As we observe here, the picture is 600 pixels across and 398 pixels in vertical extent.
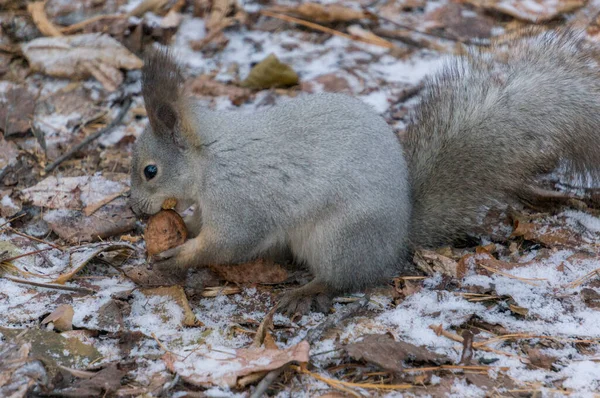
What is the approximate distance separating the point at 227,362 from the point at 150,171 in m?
0.82

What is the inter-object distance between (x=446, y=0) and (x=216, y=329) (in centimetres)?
323

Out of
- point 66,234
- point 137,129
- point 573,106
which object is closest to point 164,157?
point 66,234

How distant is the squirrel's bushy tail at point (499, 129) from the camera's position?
8.29 ft

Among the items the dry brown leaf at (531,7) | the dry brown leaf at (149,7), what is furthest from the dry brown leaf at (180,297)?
the dry brown leaf at (531,7)

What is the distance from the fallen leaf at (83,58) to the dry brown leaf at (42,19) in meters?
0.13

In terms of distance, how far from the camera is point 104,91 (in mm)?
3820

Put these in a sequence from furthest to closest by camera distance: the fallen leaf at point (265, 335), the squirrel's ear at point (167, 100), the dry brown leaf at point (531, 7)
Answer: the dry brown leaf at point (531, 7) < the squirrel's ear at point (167, 100) < the fallen leaf at point (265, 335)

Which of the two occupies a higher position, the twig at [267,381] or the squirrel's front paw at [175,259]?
the squirrel's front paw at [175,259]

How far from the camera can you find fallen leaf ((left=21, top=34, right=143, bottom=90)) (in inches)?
153

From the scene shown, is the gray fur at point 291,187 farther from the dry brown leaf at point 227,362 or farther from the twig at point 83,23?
the twig at point 83,23

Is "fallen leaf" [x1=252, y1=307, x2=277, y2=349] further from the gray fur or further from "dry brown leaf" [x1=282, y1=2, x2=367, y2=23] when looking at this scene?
"dry brown leaf" [x1=282, y1=2, x2=367, y2=23]

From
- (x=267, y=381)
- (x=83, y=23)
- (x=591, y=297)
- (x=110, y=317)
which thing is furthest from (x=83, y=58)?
(x=591, y=297)

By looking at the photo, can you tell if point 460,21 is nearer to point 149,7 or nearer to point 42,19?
point 149,7

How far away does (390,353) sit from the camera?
2.06 metres
